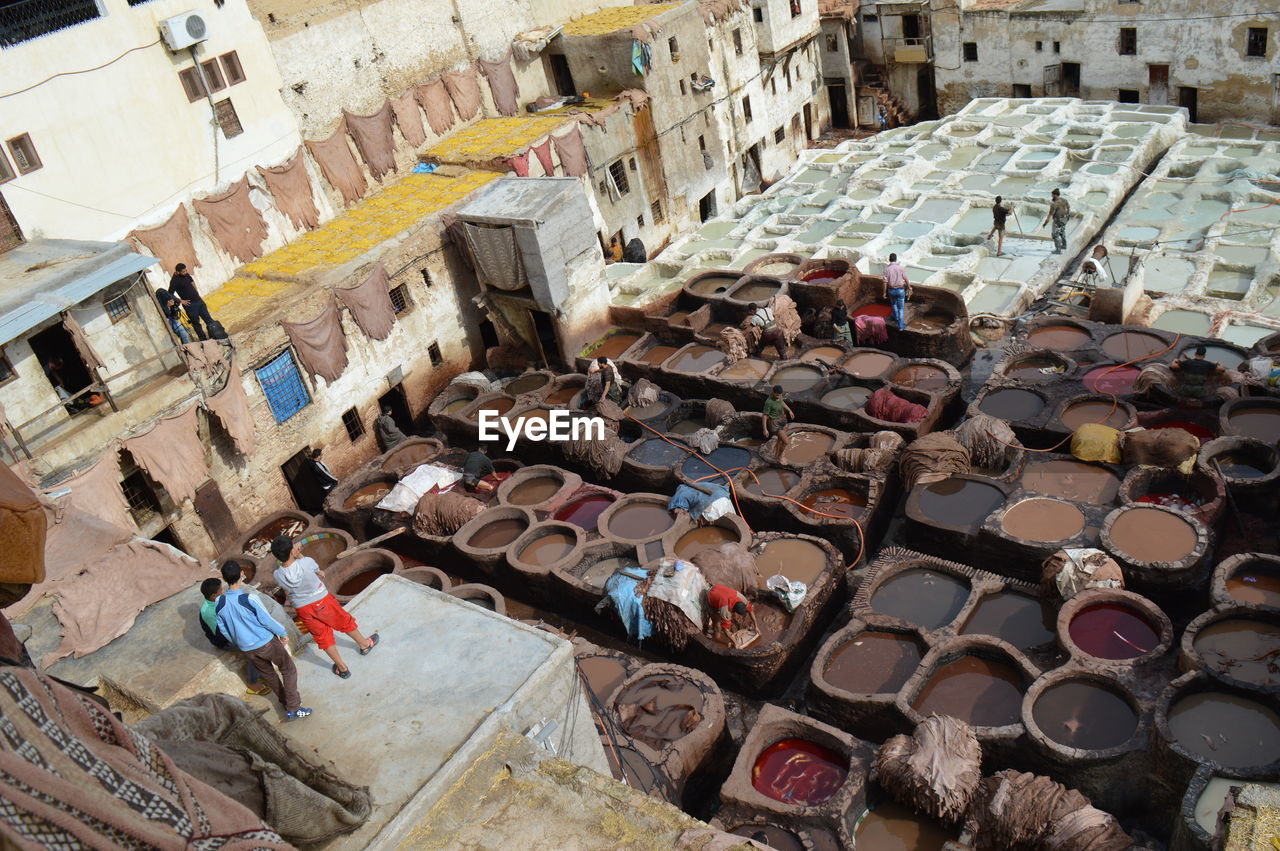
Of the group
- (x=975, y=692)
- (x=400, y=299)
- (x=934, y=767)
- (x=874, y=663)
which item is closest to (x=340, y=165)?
(x=400, y=299)

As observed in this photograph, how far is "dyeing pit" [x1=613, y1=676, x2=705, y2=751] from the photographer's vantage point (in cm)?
1200

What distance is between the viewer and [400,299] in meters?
20.3

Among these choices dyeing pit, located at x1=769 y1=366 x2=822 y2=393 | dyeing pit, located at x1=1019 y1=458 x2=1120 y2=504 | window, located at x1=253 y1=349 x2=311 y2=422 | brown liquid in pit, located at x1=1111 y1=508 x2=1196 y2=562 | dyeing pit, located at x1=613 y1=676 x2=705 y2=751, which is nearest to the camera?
dyeing pit, located at x1=613 y1=676 x2=705 y2=751

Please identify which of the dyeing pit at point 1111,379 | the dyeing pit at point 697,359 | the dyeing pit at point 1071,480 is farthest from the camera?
the dyeing pit at point 697,359

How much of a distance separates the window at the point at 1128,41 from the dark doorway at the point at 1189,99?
185cm

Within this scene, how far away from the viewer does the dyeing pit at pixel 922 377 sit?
18.1m

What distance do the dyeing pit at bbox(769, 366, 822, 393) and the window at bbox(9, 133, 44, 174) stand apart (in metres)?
13.7

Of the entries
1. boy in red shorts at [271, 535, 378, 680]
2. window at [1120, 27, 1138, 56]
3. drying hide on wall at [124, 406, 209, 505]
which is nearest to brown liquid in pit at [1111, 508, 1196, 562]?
boy in red shorts at [271, 535, 378, 680]

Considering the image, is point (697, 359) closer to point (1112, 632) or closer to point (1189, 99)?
point (1112, 632)

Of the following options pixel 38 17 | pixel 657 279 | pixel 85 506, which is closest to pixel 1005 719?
pixel 85 506

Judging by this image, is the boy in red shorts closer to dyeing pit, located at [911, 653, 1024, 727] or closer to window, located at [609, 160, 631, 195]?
dyeing pit, located at [911, 653, 1024, 727]

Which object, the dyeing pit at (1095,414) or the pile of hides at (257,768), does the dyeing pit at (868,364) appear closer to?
the dyeing pit at (1095,414)

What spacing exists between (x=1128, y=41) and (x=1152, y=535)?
22.8 metres

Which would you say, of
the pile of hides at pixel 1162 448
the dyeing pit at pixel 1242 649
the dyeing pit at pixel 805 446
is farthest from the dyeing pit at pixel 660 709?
the pile of hides at pixel 1162 448
